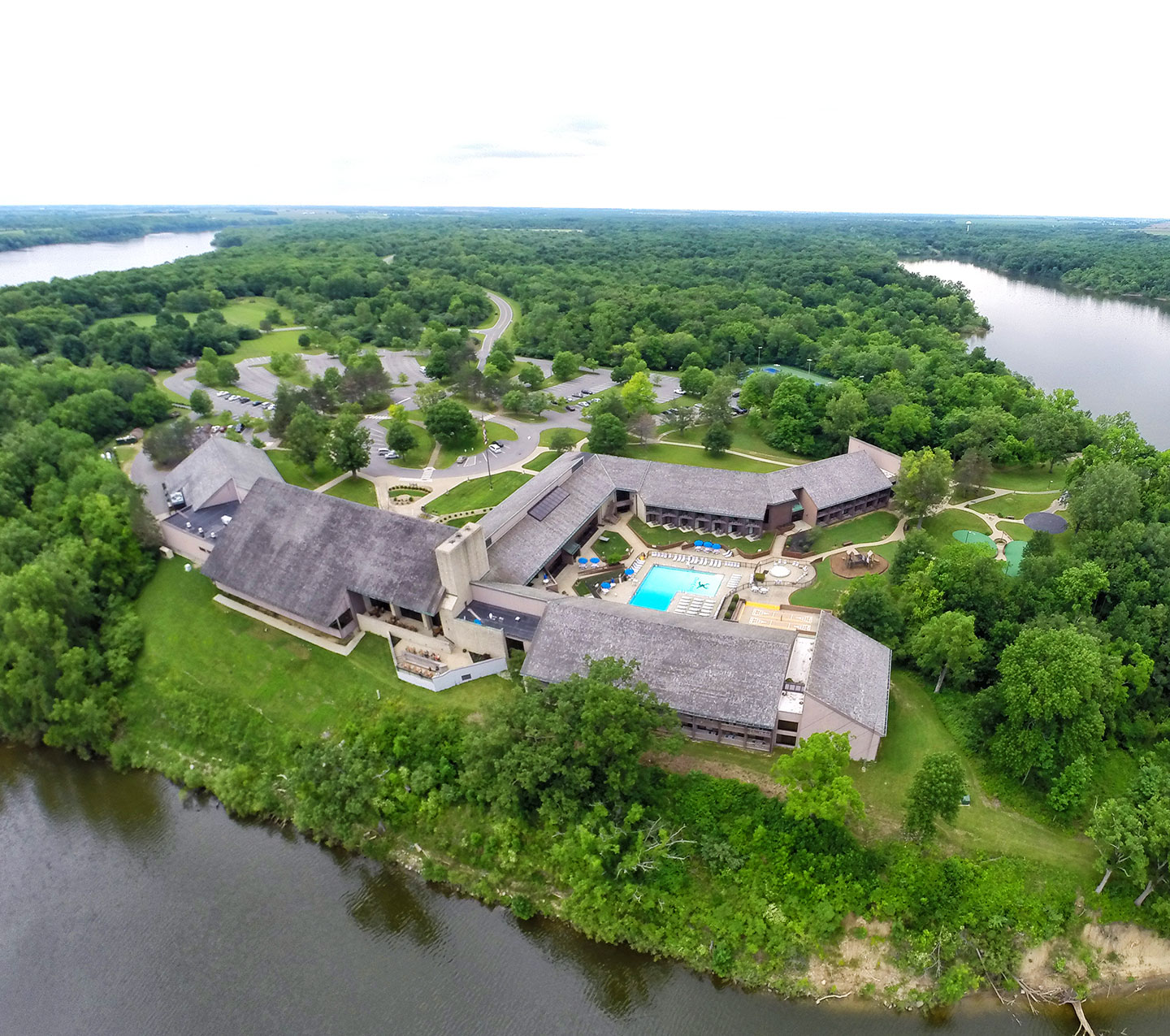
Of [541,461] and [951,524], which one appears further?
[541,461]

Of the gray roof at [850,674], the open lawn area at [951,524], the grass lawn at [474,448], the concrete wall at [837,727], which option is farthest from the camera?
the grass lawn at [474,448]

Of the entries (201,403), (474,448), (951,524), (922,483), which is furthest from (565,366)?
(951,524)

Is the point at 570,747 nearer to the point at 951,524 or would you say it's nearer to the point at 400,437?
the point at 951,524

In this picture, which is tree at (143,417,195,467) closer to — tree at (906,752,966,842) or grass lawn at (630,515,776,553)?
grass lawn at (630,515,776,553)

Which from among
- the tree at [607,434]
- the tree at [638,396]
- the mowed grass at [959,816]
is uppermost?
the tree at [638,396]

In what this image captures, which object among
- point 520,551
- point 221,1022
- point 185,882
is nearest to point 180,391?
point 520,551

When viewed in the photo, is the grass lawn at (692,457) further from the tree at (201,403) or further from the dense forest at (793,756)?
the tree at (201,403)

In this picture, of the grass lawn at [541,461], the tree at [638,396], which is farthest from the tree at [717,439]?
the grass lawn at [541,461]
